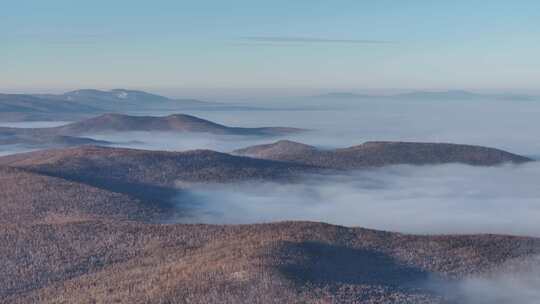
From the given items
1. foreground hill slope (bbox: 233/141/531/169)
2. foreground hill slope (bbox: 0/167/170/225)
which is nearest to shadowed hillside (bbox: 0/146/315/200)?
foreground hill slope (bbox: 0/167/170/225)

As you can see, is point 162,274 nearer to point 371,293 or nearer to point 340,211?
point 371,293

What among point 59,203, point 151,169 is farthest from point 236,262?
point 151,169

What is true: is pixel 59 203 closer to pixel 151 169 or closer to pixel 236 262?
pixel 151 169

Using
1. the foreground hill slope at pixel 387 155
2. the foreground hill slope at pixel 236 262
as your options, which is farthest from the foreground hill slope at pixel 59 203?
the foreground hill slope at pixel 387 155

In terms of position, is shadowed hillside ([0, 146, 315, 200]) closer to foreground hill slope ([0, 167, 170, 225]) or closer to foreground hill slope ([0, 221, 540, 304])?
foreground hill slope ([0, 167, 170, 225])

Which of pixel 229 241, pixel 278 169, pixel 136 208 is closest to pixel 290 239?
pixel 229 241

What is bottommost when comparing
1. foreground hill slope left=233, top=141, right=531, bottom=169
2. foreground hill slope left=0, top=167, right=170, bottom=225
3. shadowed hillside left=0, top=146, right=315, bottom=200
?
foreground hill slope left=0, top=167, right=170, bottom=225

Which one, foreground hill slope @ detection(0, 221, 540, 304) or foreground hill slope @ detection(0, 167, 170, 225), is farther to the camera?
foreground hill slope @ detection(0, 167, 170, 225)
